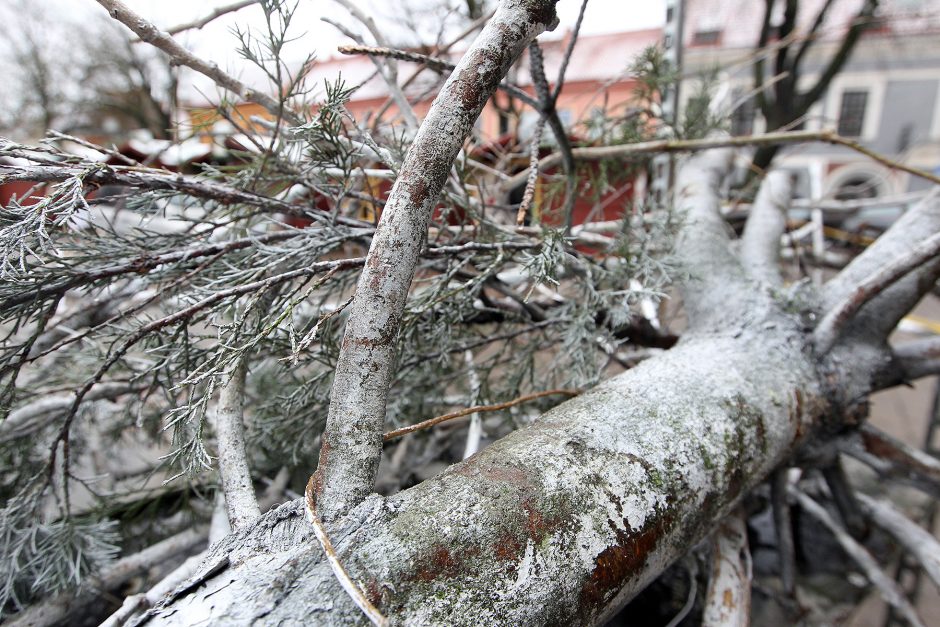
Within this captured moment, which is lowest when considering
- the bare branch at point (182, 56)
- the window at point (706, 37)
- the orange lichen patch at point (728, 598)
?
the orange lichen patch at point (728, 598)

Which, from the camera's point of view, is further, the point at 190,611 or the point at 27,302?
the point at 27,302

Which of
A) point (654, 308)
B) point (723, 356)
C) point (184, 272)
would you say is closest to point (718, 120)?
point (654, 308)

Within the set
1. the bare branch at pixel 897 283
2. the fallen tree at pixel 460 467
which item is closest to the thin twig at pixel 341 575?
the fallen tree at pixel 460 467

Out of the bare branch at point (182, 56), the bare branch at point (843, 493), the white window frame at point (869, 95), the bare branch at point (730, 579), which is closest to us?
the bare branch at point (182, 56)

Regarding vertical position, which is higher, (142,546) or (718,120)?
(718,120)

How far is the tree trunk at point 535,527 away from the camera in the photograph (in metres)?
0.62

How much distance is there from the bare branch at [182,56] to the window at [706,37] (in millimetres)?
10618

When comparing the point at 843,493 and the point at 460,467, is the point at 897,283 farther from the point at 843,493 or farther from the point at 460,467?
the point at 460,467

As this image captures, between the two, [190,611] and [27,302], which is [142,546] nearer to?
[27,302]

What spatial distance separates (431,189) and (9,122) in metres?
15.1

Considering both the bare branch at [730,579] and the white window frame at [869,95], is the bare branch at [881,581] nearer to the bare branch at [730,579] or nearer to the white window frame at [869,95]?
the bare branch at [730,579]

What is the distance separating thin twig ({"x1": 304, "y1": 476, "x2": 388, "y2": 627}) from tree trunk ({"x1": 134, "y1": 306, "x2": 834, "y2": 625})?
0.05ft

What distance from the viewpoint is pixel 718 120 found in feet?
7.27

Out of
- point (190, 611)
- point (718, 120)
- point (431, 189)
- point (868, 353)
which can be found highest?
point (718, 120)
